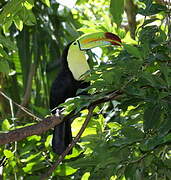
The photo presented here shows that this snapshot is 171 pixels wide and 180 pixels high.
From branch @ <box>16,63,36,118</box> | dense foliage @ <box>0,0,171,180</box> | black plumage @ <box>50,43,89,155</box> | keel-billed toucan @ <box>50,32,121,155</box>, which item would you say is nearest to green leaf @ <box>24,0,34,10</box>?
dense foliage @ <box>0,0,171,180</box>

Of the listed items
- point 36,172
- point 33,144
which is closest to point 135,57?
point 33,144

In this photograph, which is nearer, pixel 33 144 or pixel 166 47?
pixel 166 47

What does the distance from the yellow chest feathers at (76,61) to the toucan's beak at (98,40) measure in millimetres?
106

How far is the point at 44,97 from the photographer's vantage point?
309 centimetres

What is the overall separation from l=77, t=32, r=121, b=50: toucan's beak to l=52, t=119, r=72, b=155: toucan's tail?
0.35 metres

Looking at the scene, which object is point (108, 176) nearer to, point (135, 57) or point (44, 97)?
point (135, 57)

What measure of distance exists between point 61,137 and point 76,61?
0.52m

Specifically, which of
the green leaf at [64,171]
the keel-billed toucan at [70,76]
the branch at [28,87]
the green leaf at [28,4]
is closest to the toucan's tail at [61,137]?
the keel-billed toucan at [70,76]

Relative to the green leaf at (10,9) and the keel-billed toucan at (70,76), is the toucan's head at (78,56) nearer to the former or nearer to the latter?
the keel-billed toucan at (70,76)

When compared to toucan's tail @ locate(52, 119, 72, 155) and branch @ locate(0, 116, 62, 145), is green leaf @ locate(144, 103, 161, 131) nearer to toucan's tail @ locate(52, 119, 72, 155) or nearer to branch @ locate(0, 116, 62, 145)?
branch @ locate(0, 116, 62, 145)

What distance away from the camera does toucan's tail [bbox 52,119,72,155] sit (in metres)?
2.12

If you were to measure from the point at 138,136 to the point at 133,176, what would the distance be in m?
0.11

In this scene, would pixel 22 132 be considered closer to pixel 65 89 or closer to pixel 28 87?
pixel 65 89

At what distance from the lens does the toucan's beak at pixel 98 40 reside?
6.42 ft
